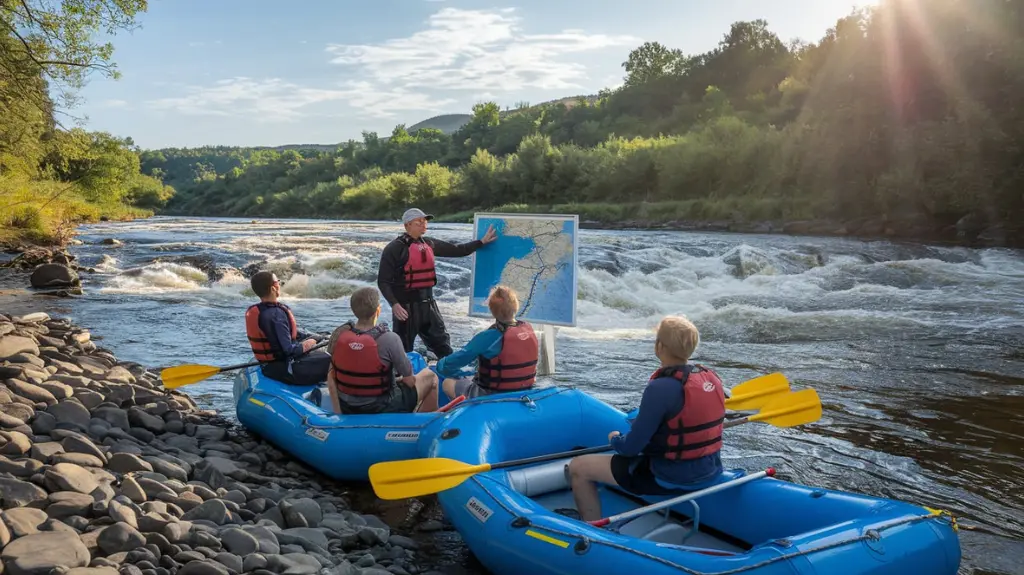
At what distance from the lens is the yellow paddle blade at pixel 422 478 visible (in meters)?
3.28

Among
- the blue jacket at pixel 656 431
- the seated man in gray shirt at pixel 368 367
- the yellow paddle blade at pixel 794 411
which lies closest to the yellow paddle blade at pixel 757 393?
the yellow paddle blade at pixel 794 411

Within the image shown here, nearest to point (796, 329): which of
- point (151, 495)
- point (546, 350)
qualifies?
point (546, 350)

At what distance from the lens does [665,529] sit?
10.7 feet

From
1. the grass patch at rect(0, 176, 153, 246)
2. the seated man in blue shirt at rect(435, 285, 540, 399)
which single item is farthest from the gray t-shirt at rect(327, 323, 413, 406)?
the grass patch at rect(0, 176, 153, 246)

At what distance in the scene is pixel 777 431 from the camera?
527cm

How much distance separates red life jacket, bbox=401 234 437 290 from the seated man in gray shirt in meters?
1.11

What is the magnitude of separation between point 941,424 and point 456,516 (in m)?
3.81

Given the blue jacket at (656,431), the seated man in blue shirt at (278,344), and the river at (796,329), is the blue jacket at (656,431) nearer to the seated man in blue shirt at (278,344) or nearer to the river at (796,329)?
the river at (796,329)

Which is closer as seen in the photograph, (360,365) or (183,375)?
(360,365)

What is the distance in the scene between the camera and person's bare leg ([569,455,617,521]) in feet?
10.8

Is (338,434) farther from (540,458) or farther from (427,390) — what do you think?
(540,458)

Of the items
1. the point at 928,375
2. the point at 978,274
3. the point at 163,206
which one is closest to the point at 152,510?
the point at 928,375

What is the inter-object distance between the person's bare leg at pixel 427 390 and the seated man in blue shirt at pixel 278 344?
2.44 feet

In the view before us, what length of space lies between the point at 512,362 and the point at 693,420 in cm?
135
